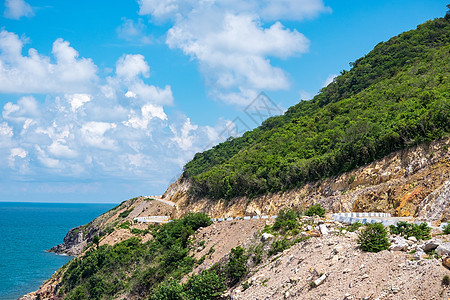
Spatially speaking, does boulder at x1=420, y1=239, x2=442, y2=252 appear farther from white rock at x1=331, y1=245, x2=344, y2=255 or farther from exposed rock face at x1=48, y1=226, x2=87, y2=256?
exposed rock face at x1=48, y1=226, x2=87, y2=256

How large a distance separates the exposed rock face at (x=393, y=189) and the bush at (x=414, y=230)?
4922 millimetres

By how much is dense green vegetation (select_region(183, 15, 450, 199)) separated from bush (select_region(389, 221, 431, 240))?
1407 centimetres

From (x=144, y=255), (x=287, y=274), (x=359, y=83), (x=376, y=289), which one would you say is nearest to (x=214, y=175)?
(x=144, y=255)

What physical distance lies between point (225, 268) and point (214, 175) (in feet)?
110

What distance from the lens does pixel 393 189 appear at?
26.4 metres

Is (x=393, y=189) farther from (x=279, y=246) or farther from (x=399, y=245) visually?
(x=399, y=245)

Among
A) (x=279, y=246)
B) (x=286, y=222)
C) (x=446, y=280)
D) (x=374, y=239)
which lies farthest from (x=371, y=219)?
(x=446, y=280)

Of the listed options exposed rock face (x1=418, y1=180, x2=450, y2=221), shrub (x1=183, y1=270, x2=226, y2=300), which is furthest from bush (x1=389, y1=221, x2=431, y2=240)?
shrub (x1=183, y1=270, x2=226, y2=300)

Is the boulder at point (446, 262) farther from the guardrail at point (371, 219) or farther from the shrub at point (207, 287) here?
the shrub at point (207, 287)

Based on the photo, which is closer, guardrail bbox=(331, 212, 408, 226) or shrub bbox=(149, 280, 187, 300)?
A: guardrail bbox=(331, 212, 408, 226)

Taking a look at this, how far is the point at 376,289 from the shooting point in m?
12.4

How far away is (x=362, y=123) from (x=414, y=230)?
2328 cm

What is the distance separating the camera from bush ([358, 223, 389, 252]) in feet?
48.7

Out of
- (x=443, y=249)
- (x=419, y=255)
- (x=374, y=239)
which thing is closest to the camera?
(x=443, y=249)
